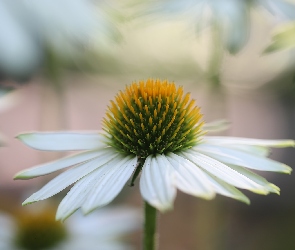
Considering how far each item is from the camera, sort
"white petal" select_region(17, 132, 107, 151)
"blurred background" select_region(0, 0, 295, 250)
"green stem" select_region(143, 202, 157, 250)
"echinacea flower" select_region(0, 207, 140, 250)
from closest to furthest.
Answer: "green stem" select_region(143, 202, 157, 250) < "white petal" select_region(17, 132, 107, 151) < "blurred background" select_region(0, 0, 295, 250) < "echinacea flower" select_region(0, 207, 140, 250)

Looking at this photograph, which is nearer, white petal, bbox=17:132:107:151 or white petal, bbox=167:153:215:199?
white petal, bbox=167:153:215:199

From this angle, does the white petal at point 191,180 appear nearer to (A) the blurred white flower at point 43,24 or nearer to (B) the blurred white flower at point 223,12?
(A) the blurred white flower at point 43,24

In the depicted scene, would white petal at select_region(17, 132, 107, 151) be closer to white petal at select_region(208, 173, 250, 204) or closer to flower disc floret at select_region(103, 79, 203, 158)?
flower disc floret at select_region(103, 79, 203, 158)

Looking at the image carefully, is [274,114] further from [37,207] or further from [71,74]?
[37,207]

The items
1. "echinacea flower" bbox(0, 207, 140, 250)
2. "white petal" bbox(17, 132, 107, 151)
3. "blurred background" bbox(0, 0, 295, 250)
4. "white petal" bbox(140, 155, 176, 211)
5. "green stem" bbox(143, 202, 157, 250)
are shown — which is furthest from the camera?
"echinacea flower" bbox(0, 207, 140, 250)

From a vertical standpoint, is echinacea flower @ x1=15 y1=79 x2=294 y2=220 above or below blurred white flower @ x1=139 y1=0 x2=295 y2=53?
below

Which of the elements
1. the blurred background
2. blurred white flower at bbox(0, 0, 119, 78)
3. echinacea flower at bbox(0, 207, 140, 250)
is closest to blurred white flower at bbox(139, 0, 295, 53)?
the blurred background

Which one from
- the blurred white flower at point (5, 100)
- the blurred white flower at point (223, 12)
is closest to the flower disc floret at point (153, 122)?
the blurred white flower at point (5, 100)
